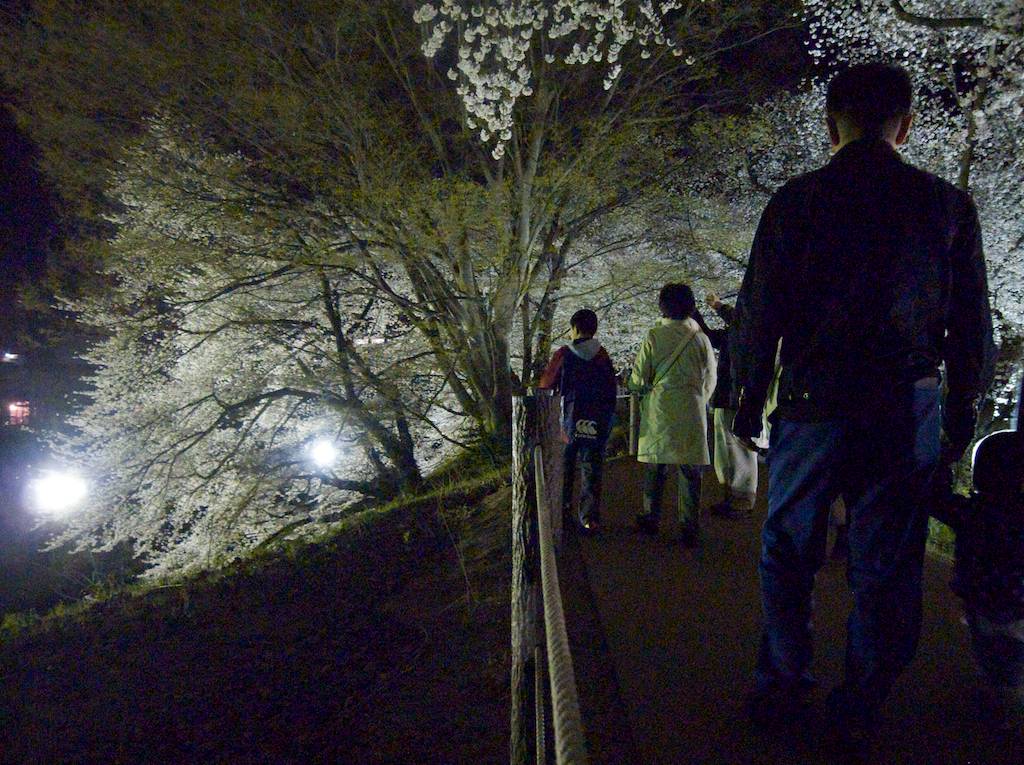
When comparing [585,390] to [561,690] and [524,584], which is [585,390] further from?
[561,690]

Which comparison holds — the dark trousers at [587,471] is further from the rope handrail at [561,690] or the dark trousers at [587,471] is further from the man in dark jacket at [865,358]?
the rope handrail at [561,690]

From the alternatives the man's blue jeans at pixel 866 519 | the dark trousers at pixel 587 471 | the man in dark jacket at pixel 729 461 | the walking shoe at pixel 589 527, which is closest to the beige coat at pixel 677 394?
the man in dark jacket at pixel 729 461

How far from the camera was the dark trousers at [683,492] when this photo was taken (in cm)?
421

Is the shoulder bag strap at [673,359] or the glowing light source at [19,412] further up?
the glowing light source at [19,412]

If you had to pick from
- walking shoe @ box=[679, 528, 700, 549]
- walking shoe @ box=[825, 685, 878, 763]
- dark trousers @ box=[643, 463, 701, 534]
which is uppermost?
dark trousers @ box=[643, 463, 701, 534]

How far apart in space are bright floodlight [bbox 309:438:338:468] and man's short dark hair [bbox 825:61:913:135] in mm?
10665

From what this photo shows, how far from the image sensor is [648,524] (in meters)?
4.72

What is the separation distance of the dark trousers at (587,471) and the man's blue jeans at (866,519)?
2709 mm

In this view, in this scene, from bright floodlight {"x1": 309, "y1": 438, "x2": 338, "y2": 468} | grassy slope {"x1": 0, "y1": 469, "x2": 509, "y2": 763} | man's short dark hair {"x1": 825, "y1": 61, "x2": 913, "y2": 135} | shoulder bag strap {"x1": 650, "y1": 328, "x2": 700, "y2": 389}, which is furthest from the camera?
bright floodlight {"x1": 309, "y1": 438, "x2": 338, "y2": 468}

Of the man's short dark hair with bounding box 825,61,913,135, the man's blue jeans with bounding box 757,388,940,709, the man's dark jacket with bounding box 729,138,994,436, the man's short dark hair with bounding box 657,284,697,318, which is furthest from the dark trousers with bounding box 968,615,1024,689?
the man's short dark hair with bounding box 657,284,697,318

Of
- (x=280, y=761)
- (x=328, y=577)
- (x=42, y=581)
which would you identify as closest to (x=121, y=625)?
(x=328, y=577)

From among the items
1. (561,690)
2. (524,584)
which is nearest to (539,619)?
(524,584)

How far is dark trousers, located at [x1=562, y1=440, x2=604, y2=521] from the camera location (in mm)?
4660

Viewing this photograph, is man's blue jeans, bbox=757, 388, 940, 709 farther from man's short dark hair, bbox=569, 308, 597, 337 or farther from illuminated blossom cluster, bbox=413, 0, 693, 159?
illuminated blossom cluster, bbox=413, 0, 693, 159
